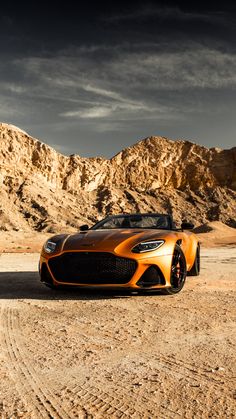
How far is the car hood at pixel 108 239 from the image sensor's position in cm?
648

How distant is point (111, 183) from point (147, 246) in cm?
7639

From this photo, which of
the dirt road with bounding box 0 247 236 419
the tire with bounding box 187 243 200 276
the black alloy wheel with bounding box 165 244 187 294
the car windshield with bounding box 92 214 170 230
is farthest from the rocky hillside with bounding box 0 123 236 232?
the dirt road with bounding box 0 247 236 419

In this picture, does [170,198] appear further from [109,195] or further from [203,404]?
[203,404]

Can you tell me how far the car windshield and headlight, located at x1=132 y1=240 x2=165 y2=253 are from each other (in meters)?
1.29

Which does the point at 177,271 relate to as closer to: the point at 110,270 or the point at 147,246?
the point at 147,246

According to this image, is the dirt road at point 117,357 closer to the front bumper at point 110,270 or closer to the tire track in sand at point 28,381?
the tire track in sand at point 28,381

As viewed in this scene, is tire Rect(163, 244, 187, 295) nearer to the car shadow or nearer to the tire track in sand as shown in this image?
the car shadow

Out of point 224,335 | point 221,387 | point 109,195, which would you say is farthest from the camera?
point 109,195

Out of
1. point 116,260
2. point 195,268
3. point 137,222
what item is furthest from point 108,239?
point 195,268

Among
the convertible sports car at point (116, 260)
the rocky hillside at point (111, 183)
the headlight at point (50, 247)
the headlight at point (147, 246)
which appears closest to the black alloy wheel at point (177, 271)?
the convertible sports car at point (116, 260)

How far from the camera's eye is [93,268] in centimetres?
641

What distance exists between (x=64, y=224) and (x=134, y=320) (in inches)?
2172

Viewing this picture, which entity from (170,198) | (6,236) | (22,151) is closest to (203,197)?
(170,198)

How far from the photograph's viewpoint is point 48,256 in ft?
22.2
